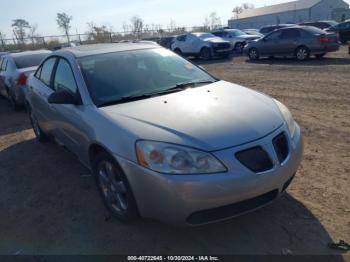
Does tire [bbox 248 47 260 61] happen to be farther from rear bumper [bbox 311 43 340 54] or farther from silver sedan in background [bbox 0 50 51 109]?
silver sedan in background [bbox 0 50 51 109]

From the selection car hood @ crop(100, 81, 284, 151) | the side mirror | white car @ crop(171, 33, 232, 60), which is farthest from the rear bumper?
the side mirror

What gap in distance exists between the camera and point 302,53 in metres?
15.7

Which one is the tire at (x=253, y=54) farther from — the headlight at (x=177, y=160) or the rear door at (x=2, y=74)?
the headlight at (x=177, y=160)

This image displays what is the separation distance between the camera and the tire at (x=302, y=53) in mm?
15609

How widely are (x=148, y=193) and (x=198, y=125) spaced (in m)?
0.71

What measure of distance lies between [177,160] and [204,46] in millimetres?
17845

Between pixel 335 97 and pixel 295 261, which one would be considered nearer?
pixel 295 261

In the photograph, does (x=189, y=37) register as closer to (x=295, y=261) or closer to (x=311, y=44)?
(x=311, y=44)

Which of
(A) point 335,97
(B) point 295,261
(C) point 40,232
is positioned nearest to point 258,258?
(B) point 295,261

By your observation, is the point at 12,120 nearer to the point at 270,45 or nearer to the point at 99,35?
the point at 270,45

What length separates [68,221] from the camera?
374 cm

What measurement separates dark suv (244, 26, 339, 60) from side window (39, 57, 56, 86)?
12886mm

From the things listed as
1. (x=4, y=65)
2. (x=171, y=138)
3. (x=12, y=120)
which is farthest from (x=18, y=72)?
(x=171, y=138)

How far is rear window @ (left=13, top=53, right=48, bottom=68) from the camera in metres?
9.34
